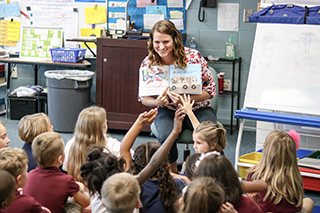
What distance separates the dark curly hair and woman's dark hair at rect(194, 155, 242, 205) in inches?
8.2

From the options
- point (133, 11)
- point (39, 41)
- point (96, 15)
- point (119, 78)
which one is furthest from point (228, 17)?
point (39, 41)

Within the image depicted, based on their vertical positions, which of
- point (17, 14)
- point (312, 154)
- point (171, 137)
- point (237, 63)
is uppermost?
point (17, 14)

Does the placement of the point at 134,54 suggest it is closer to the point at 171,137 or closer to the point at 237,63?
the point at 237,63

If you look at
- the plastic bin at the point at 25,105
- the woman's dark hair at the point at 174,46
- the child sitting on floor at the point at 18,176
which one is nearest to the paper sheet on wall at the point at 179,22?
the plastic bin at the point at 25,105

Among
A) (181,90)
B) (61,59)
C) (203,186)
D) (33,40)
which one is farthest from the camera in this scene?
(33,40)

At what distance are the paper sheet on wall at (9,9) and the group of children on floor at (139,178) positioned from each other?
306cm

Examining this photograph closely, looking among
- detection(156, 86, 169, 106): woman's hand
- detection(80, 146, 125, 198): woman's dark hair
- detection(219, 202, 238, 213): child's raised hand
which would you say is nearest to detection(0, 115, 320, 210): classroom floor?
detection(156, 86, 169, 106): woman's hand

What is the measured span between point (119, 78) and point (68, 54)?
0.69 metres

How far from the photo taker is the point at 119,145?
6.96 feet

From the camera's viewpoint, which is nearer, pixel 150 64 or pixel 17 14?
pixel 150 64

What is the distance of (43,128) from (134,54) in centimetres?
184

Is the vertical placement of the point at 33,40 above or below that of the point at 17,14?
below

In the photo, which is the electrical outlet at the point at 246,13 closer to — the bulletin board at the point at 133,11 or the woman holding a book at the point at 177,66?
the bulletin board at the point at 133,11

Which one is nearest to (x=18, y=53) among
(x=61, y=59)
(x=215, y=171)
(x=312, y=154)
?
(x=61, y=59)
